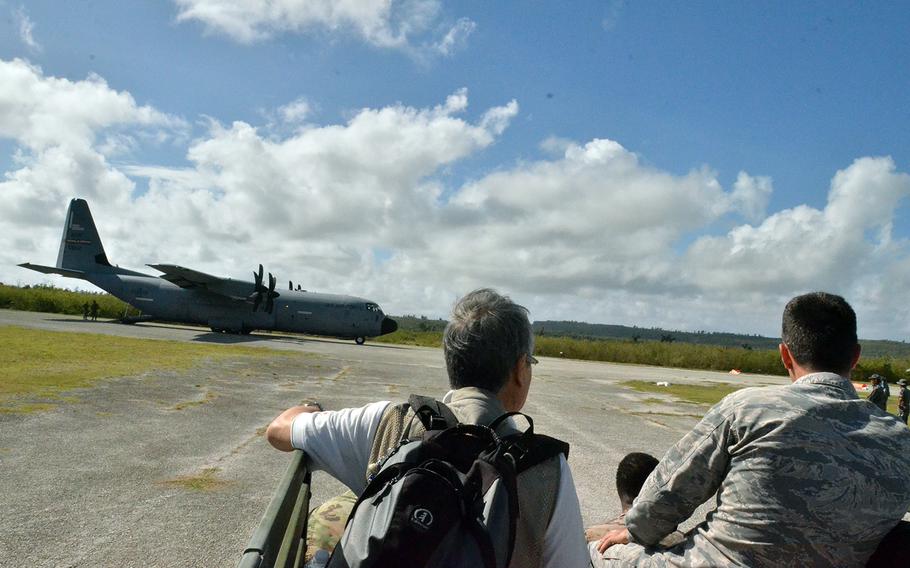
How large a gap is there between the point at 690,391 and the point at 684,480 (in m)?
19.6

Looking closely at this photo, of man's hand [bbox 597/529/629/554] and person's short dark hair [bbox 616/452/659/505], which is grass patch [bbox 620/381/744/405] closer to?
person's short dark hair [bbox 616/452/659/505]

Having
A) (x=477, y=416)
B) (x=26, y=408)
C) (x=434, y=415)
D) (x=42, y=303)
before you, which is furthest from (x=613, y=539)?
(x=42, y=303)

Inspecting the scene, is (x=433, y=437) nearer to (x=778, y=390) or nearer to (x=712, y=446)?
(x=712, y=446)

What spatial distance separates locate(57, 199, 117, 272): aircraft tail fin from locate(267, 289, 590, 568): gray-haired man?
117 ft

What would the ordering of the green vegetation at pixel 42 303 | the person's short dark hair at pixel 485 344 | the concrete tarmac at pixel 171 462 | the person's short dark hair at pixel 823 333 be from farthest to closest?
the green vegetation at pixel 42 303 → the concrete tarmac at pixel 171 462 → the person's short dark hair at pixel 823 333 → the person's short dark hair at pixel 485 344

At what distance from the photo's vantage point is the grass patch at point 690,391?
18.2 m

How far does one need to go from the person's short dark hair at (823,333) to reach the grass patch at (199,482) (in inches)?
199

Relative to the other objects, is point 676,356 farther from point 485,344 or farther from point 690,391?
point 485,344

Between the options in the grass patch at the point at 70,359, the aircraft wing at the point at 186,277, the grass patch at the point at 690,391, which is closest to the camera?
the grass patch at the point at 70,359

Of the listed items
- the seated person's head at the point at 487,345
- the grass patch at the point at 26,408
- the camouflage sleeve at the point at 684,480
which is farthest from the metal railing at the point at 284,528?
the grass patch at the point at 26,408

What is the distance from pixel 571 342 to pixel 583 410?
34859 millimetres

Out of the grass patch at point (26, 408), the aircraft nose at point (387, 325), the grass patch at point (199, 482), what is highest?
the aircraft nose at point (387, 325)

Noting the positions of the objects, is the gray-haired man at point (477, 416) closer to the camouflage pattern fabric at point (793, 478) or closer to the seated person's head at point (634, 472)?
the camouflage pattern fabric at point (793, 478)

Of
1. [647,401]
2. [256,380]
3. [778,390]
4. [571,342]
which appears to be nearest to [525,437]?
[778,390]
